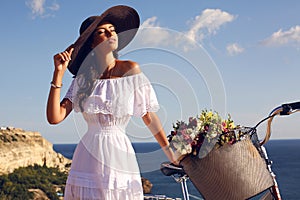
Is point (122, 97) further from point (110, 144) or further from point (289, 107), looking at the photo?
point (289, 107)

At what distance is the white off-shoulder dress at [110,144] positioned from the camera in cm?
169

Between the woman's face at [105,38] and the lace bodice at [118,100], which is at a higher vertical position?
the woman's face at [105,38]

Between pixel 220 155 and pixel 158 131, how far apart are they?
0.30m

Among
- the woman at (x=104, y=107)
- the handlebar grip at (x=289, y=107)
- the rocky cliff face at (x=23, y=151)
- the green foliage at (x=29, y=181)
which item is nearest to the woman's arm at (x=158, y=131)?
the woman at (x=104, y=107)

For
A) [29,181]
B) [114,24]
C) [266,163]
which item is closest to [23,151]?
[29,181]

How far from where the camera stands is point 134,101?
5.76 feet

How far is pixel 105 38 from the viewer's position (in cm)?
181

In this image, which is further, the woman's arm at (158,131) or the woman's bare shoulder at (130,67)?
the woman's bare shoulder at (130,67)

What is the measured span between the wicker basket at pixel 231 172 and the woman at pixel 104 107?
148 millimetres

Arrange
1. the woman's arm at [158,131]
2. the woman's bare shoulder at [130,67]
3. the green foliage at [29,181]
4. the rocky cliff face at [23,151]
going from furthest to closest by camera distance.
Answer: the rocky cliff face at [23,151], the green foliage at [29,181], the woman's bare shoulder at [130,67], the woman's arm at [158,131]

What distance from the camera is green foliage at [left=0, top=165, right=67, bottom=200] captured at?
43.2m

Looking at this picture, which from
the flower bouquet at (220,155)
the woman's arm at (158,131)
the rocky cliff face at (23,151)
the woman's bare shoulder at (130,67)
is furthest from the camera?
the rocky cliff face at (23,151)

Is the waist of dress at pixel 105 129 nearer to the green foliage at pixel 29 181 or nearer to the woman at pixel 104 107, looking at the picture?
the woman at pixel 104 107

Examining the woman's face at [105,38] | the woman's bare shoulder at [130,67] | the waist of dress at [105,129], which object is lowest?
the waist of dress at [105,129]
